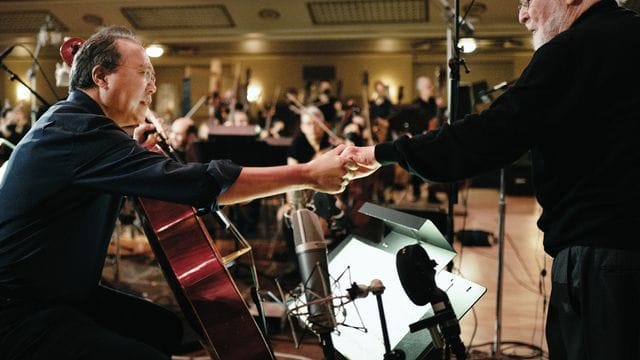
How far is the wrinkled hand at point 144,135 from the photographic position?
2.51 m

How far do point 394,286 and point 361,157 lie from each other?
498 mm

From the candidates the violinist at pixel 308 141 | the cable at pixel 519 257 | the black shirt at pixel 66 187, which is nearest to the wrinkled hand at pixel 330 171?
the black shirt at pixel 66 187

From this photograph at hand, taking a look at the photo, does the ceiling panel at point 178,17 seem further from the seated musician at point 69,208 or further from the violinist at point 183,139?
the seated musician at point 69,208

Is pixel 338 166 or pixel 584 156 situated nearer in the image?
pixel 584 156

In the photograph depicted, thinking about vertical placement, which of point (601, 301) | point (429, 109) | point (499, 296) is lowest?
point (499, 296)

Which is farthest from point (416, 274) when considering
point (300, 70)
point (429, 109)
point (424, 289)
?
point (300, 70)

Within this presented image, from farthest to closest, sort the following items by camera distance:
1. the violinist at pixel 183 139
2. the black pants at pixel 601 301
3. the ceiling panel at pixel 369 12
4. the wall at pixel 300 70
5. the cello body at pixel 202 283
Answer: the wall at pixel 300 70 < the ceiling panel at pixel 369 12 < the violinist at pixel 183 139 < the cello body at pixel 202 283 < the black pants at pixel 601 301

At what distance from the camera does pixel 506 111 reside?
1469 millimetres

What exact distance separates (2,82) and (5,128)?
478cm

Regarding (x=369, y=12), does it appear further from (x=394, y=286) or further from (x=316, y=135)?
(x=394, y=286)

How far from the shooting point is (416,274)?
1.37 metres

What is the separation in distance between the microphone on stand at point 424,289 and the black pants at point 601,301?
0.33 meters

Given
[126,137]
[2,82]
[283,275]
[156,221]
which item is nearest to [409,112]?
[283,275]

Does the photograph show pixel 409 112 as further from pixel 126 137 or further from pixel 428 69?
pixel 428 69
